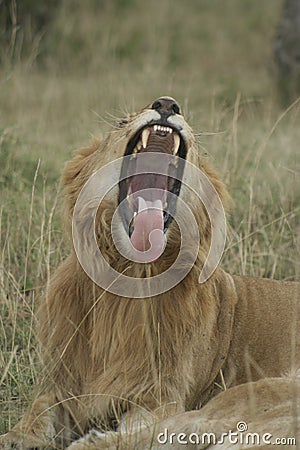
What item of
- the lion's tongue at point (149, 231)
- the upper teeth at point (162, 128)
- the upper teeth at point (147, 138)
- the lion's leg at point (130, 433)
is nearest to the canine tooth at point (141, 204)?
the lion's tongue at point (149, 231)

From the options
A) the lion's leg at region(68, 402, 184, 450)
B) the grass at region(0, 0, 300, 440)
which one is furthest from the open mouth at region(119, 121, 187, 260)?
the lion's leg at region(68, 402, 184, 450)

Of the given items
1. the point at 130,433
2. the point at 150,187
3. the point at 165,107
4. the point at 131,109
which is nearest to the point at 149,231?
the point at 150,187

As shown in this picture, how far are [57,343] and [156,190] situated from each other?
2.70 feet

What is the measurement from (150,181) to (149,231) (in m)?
0.30

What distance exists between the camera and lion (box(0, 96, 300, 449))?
3715 mm

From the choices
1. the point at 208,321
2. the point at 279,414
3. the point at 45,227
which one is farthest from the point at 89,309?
the point at 45,227

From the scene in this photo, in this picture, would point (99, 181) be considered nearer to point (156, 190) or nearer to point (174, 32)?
point (156, 190)

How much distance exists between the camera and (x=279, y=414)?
10.2ft

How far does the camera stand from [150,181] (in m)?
3.98

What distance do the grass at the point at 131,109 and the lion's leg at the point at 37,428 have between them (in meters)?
0.16

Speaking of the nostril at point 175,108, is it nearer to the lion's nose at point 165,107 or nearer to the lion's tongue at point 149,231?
the lion's nose at point 165,107

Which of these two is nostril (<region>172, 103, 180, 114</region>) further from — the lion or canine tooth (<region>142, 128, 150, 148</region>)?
canine tooth (<region>142, 128, 150, 148</region>)

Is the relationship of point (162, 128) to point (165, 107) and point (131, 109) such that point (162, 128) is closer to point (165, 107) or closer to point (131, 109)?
point (165, 107)

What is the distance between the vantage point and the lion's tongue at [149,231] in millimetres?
3775
